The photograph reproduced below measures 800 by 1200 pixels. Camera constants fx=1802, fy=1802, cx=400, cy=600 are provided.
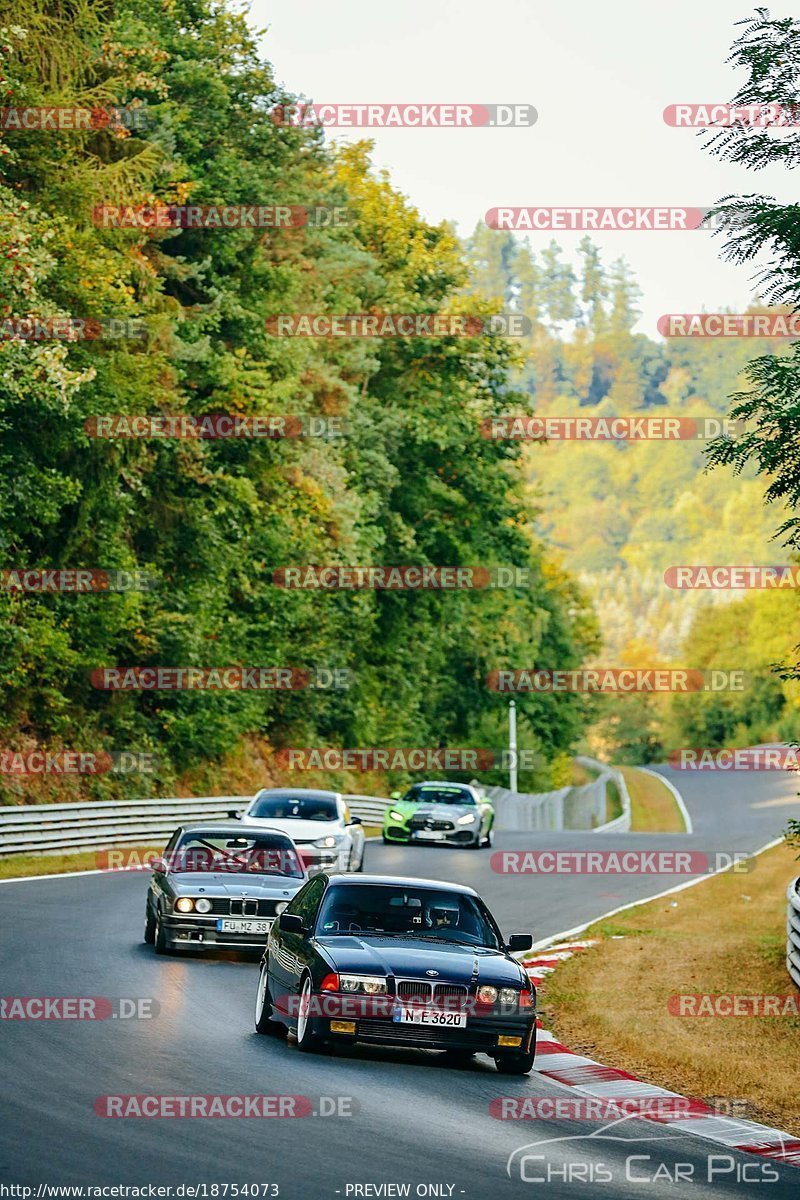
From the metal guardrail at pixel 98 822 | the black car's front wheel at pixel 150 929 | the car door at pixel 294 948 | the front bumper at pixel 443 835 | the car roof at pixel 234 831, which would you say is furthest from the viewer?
the front bumper at pixel 443 835

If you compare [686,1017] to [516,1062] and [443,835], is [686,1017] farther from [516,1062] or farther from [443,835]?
[443,835]

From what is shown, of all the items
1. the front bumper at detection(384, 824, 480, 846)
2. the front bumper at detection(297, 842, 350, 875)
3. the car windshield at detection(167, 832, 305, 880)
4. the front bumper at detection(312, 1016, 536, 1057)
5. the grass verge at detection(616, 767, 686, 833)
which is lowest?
the grass verge at detection(616, 767, 686, 833)

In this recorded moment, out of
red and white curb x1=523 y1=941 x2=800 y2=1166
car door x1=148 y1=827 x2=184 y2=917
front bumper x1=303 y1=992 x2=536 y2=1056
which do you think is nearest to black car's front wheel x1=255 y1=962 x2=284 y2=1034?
front bumper x1=303 y1=992 x2=536 y2=1056

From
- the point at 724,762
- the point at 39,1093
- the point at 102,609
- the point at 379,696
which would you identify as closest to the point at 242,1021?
the point at 39,1093

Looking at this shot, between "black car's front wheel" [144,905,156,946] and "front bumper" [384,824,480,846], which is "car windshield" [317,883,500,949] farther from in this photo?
"front bumper" [384,824,480,846]

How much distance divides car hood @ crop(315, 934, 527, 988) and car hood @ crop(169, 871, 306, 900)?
514 centimetres

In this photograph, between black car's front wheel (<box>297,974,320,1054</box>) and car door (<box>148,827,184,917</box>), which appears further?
car door (<box>148,827,184,917</box>)

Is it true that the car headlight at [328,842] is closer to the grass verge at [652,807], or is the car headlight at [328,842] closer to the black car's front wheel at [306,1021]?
the black car's front wheel at [306,1021]

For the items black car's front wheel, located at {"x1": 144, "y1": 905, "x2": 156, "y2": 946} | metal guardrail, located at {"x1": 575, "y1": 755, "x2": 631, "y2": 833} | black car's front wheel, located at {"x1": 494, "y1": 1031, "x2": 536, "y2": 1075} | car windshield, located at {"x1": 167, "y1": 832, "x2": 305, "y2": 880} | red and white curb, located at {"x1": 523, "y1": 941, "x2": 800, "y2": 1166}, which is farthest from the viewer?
metal guardrail, located at {"x1": 575, "y1": 755, "x2": 631, "y2": 833}

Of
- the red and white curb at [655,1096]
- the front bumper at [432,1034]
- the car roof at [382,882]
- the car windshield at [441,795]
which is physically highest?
the car roof at [382,882]

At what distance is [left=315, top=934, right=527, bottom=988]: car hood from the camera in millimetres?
11984

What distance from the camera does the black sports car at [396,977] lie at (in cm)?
1188

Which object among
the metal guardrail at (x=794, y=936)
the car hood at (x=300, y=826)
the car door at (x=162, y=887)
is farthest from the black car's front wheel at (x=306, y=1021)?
the car hood at (x=300, y=826)

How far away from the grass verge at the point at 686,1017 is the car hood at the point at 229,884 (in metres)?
2.78
